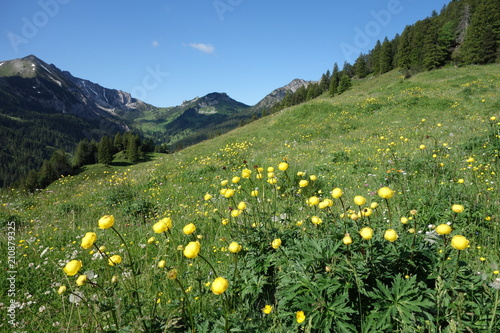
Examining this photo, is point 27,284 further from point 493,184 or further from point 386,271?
point 493,184

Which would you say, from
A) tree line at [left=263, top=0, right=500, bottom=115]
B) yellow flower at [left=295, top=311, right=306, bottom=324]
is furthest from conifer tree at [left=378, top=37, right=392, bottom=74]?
yellow flower at [left=295, top=311, right=306, bottom=324]

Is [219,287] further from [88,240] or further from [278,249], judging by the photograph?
[88,240]

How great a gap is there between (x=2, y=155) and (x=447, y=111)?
21423 cm

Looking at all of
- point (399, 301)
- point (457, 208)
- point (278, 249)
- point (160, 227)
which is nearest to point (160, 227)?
point (160, 227)

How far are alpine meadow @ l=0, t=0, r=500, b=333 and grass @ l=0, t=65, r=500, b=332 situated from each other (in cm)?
2

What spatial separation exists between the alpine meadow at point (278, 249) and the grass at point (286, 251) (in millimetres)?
22

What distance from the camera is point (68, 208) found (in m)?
6.77

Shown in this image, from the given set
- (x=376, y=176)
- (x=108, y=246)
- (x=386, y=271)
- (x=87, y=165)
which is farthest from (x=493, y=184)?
(x=87, y=165)

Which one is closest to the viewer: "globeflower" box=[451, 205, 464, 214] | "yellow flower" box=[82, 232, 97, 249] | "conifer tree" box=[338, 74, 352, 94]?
"yellow flower" box=[82, 232, 97, 249]

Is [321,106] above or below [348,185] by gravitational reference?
above

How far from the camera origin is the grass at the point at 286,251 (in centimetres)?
167

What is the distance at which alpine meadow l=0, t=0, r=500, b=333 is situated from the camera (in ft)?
5.47

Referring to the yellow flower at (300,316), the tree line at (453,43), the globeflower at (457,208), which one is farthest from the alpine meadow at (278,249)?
the tree line at (453,43)

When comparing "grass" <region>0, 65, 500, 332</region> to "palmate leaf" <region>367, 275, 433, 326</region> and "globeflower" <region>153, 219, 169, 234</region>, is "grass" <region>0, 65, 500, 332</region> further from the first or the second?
"globeflower" <region>153, 219, 169, 234</region>
